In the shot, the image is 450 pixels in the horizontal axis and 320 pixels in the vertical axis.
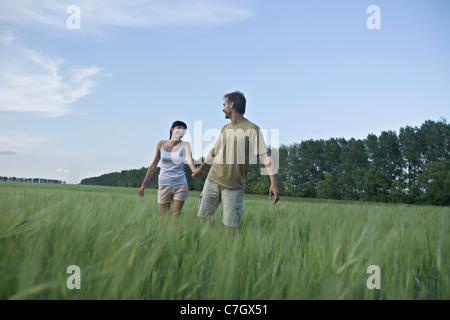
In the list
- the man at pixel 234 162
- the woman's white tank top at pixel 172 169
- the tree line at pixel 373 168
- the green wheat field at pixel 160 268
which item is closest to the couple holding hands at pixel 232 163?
the man at pixel 234 162

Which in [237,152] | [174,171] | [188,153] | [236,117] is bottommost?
[174,171]

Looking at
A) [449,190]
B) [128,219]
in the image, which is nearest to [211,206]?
[128,219]

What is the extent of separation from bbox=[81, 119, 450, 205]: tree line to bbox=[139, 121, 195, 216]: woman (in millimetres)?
29907

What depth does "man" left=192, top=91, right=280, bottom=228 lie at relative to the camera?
3.96 m

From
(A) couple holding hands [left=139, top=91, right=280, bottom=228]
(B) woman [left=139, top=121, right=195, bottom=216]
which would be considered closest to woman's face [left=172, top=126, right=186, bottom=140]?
(B) woman [left=139, top=121, right=195, bottom=216]

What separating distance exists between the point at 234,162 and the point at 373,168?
106 ft

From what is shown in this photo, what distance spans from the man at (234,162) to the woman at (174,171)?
0.92 m

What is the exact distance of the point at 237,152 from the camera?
3992mm

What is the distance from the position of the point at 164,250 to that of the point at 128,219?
0.40 m

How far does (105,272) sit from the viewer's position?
1.19 m
